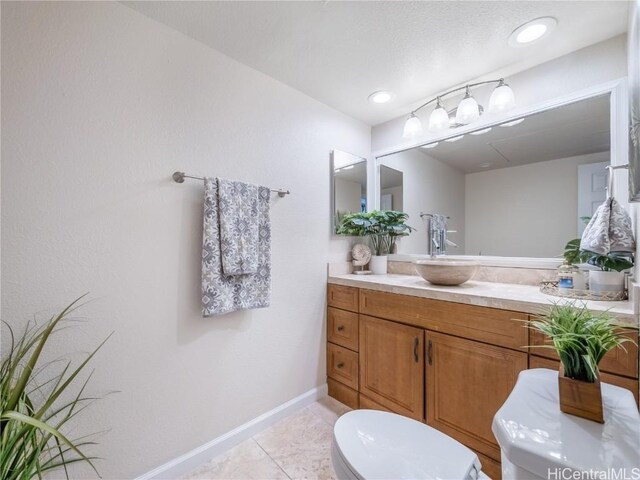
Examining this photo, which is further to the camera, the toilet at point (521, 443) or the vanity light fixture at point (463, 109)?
the vanity light fixture at point (463, 109)

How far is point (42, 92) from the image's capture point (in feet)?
3.36

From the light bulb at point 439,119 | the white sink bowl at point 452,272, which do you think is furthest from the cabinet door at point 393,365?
the light bulb at point 439,119

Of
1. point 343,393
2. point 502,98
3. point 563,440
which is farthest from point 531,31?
point 343,393

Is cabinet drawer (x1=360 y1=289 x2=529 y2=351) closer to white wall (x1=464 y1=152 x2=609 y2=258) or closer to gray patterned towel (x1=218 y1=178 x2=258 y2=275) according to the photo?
white wall (x1=464 y1=152 x2=609 y2=258)

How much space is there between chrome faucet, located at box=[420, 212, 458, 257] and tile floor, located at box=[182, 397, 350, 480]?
1.36m

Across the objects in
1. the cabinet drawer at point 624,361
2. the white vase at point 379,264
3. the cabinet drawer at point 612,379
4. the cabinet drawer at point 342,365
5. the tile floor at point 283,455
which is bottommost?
the tile floor at point 283,455

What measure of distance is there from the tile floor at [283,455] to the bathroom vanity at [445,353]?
338 mm

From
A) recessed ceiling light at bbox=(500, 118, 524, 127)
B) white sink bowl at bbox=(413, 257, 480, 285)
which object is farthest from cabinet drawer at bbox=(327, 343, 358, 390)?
recessed ceiling light at bbox=(500, 118, 524, 127)

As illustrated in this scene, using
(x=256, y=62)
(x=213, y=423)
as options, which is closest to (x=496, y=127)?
(x=256, y=62)

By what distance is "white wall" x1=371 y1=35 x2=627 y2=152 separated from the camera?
4.43 feet

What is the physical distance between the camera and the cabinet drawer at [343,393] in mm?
1819

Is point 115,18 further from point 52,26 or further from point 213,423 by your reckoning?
point 213,423

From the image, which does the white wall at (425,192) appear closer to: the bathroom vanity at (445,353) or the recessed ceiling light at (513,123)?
the recessed ceiling light at (513,123)

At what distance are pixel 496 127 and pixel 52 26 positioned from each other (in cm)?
226
